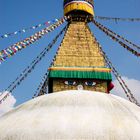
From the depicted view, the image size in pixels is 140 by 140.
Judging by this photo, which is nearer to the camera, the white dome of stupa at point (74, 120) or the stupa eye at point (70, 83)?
the white dome of stupa at point (74, 120)

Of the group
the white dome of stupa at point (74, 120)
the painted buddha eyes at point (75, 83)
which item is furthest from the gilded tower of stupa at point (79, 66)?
the white dome of stupa at point (74, 120)

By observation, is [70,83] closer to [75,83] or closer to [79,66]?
[75,83]

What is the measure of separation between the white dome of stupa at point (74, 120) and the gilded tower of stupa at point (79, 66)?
9386mm

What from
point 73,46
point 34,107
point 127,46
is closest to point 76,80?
point 73,46

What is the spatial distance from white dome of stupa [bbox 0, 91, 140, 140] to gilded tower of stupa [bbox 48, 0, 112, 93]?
9386 millimetres

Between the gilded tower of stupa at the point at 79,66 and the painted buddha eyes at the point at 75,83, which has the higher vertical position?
the gilded tower of stupa at the point at 79,66

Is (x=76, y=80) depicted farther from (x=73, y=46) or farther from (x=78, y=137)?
(x=78, y=137)

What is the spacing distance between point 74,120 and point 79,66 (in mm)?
10569

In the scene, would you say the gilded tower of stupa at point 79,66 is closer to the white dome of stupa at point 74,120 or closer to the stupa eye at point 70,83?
the stupa eye at point 70,83

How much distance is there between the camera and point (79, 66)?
14.9 meters

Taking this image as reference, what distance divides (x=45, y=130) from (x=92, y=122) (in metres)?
0.62

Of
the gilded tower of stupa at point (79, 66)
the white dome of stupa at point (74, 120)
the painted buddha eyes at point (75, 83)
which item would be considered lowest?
the painted buddha eyes at point (75, 83)

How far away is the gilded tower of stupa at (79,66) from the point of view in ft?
48.0

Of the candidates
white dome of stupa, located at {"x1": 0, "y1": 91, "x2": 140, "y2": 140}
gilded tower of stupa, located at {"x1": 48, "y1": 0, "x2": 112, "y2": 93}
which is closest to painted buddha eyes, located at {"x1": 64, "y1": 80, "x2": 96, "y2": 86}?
gilded tower of stupa, located at {"x1": 48, "y1": 0, "x2": 112, "y2": 93}
